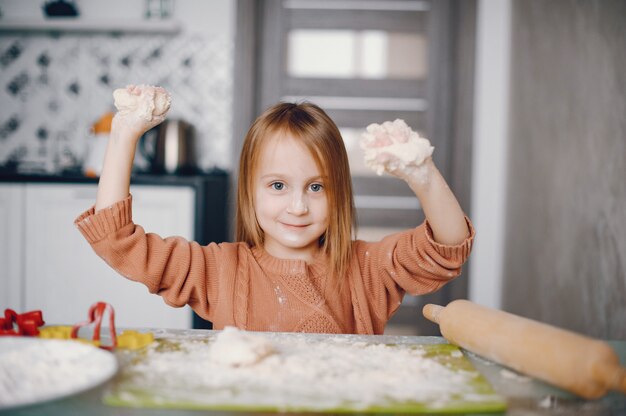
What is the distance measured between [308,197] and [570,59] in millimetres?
1180

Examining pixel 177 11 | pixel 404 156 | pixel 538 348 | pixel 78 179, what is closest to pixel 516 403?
pixel 538 348

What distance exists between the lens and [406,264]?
3.37 feet

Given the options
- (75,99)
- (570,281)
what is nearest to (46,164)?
(75,99)

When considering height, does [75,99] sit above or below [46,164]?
above

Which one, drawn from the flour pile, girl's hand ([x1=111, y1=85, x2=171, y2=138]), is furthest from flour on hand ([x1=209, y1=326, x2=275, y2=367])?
girl's hand ([x1=111, y1=85, x2=171, y2=138])

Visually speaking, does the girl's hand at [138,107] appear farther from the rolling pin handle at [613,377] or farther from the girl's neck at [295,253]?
the rolling pin handle at [613,377]

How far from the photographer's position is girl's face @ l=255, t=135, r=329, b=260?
40.6 inches

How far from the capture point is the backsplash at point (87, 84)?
2830 millimetres

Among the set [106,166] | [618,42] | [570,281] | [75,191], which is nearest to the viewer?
[106,166]

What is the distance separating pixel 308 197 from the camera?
3.41ft

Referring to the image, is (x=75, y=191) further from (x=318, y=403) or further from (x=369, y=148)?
(x=318, y=403)

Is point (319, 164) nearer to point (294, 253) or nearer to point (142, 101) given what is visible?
point (294, 253)

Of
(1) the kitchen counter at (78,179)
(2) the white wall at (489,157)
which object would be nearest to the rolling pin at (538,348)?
(1) the kitchen counter at (78,179)

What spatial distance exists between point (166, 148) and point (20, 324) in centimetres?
190
